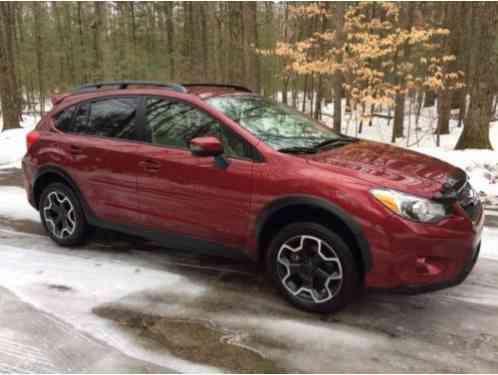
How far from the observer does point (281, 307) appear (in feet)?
11.7

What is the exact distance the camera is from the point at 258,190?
350 centimetres

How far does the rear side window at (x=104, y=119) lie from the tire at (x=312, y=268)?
74.6 inches

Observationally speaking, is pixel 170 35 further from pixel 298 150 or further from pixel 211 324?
pixel 211 324

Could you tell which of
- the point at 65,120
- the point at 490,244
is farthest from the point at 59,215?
the point at 490,244

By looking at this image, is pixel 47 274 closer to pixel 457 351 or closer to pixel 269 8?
pixel 457 351

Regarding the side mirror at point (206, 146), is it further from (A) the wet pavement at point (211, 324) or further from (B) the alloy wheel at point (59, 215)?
(B) the alloy wheel at point (59, 215)

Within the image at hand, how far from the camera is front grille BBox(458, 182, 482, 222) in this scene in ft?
10.9

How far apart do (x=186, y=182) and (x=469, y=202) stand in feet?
7.62

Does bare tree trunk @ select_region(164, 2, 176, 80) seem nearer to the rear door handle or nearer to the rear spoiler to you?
the rear spoiler

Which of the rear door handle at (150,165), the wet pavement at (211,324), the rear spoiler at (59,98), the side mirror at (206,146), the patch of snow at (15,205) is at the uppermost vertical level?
the rear spoiler at (59,98)

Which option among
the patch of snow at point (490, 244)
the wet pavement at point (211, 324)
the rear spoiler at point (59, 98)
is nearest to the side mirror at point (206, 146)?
the wet pavement at point (211, 324)

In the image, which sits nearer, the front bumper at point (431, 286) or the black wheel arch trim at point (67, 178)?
the front bumper at point (431, 286)

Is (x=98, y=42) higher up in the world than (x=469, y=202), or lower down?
higher up

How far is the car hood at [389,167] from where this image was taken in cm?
317
